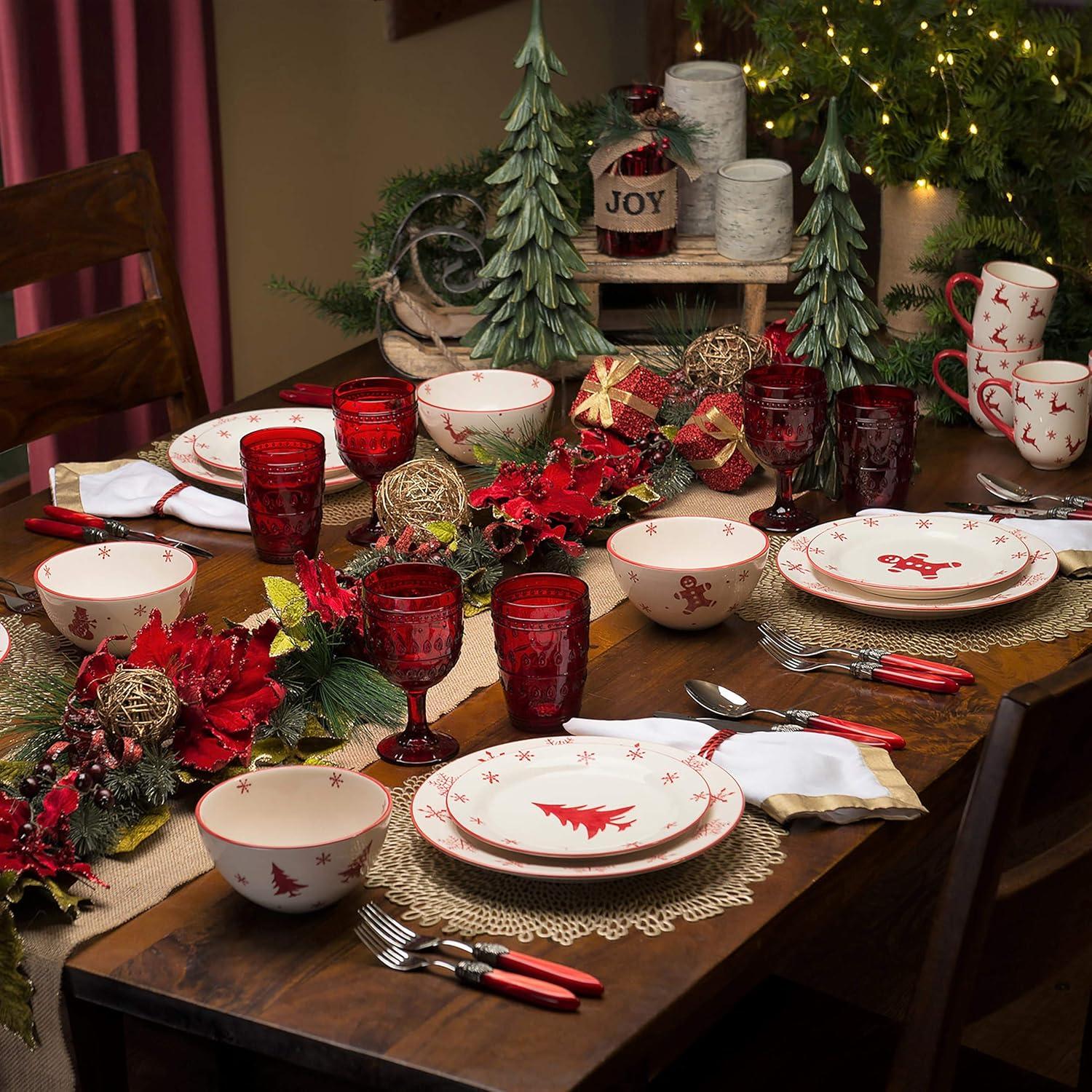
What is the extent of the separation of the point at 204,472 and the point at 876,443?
72 cm

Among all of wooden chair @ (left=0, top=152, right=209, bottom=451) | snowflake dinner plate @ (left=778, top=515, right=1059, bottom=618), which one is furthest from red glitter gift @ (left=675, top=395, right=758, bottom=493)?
wooden chair @ (left=0, top=152, right=209, bottom=451)

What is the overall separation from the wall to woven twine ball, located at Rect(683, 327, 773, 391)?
5.52 feet

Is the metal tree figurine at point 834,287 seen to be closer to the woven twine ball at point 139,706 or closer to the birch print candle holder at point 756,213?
the birch print candle holder at point 756,213

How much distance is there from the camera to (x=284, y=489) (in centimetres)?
143

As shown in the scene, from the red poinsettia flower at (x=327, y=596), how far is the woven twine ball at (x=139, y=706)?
0.17 m

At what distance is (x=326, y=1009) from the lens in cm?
83

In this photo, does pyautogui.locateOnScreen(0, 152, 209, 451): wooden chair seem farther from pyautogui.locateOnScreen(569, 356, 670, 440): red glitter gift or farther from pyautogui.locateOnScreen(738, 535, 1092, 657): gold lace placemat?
pyautogui.locateOnScreen(738, 535, 1092, 657): gold lace placemat

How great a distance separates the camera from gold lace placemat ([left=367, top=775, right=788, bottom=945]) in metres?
0.90

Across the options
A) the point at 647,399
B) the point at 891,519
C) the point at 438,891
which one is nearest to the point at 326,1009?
the point at 438,891

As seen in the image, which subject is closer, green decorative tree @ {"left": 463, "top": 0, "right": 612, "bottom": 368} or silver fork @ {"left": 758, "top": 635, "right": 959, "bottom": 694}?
silver fork @ {"left": 758, "top": 635, "right": 959, "bottom": 694}

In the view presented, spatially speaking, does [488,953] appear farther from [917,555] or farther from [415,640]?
[917,555]

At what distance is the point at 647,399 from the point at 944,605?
0.48 meters

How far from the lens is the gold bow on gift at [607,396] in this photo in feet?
5.37

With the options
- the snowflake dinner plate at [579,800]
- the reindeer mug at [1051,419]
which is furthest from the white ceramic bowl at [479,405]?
the snowflake dinner plate at [579,800]
